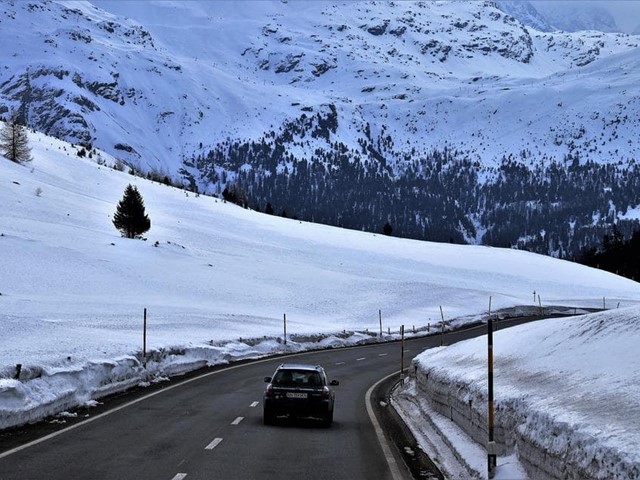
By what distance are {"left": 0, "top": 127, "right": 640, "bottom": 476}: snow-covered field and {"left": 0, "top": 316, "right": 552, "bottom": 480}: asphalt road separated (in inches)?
83.2

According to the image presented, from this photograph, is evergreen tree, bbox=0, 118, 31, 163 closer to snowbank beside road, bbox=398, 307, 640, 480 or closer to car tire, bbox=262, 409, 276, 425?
car tire, bbox=262, 409, 276, 425

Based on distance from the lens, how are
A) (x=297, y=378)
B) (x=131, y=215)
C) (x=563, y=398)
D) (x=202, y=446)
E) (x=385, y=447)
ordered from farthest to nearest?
(x=131, y=215) < (x=297, y=378) < (x=385, y=447) < (x=202, y=446) < (x=563, y=398)

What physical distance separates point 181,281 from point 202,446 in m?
55.4

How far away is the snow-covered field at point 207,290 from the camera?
17562 mm

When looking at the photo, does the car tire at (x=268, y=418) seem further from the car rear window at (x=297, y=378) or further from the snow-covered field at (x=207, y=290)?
the snow-covered field at (x=207, y=290)

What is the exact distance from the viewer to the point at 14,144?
105m

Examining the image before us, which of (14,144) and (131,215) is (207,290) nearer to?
(131,215)

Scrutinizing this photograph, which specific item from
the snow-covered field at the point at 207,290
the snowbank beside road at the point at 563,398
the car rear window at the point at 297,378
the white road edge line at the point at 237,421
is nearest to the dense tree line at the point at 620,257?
the snow-covered field at the point at 207,290

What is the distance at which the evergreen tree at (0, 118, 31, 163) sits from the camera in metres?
105

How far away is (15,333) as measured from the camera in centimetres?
3183

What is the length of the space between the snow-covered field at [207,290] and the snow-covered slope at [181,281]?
169mm

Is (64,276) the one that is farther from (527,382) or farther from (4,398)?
(527,382)

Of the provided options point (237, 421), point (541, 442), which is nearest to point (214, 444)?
point (237, 421)

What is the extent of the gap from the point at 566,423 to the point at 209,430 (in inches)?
374
